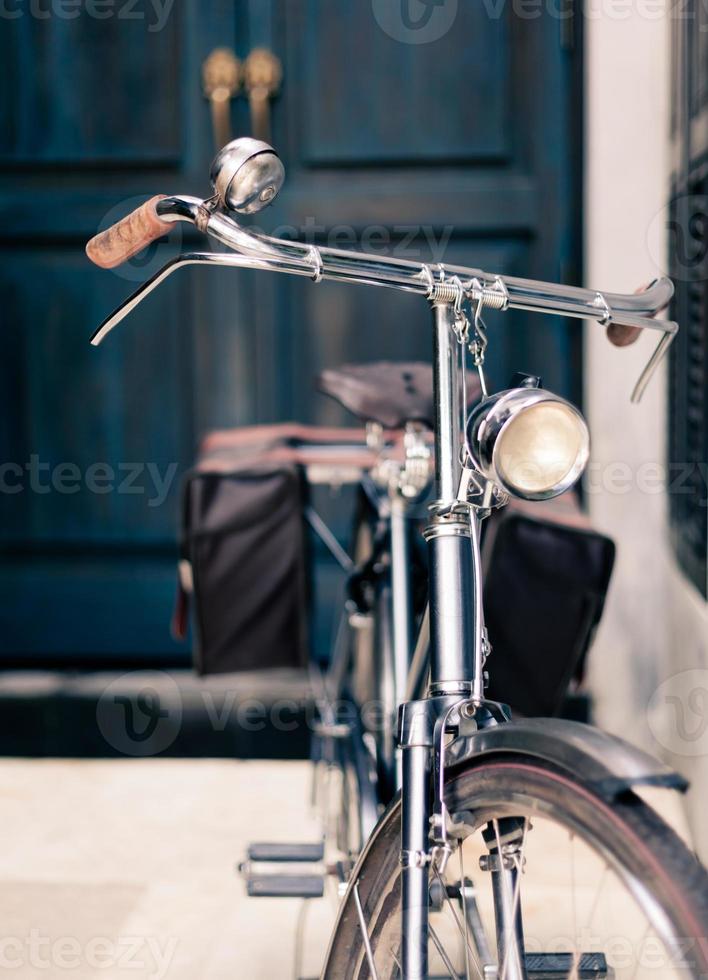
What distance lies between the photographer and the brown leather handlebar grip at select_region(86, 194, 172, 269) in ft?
2.93

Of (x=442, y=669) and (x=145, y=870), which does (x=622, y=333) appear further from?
(x=145, y=870)

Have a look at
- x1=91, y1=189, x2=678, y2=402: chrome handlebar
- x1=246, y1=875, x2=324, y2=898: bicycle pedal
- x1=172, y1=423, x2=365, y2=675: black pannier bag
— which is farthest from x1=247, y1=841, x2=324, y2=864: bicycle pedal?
x1=91, y1=189, x2=678, y2=402: chrome handlebar

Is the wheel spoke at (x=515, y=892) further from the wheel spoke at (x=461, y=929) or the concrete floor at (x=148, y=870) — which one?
the concrete floor at (x=148, y=870)

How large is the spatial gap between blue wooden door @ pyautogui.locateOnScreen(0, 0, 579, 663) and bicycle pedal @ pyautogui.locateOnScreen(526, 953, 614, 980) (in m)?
1.67

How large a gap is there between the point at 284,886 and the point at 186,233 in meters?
1.59

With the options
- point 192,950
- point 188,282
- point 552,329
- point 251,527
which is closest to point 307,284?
point 188,282

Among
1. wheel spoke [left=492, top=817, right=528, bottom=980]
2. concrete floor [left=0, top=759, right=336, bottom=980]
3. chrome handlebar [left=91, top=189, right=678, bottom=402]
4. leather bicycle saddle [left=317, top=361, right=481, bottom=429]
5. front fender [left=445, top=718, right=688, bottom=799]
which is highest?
chrome handlebar [left=91, top=189, right=678, bottom=402]

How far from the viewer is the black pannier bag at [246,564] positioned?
5.58ft

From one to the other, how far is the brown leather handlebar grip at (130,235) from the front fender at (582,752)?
49cm

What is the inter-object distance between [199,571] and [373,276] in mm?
Result: 912

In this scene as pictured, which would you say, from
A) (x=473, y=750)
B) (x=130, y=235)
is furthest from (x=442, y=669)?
(x=130, y=235)

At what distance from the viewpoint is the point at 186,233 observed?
249 centimetres

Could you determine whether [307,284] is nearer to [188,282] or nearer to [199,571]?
[188,282]

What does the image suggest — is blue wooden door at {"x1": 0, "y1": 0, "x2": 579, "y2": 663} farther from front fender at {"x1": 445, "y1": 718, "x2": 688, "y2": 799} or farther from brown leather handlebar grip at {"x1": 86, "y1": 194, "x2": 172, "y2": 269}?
front fender at {"x1": 445, "y1": 718, "x2": 688, "y2": 799}
